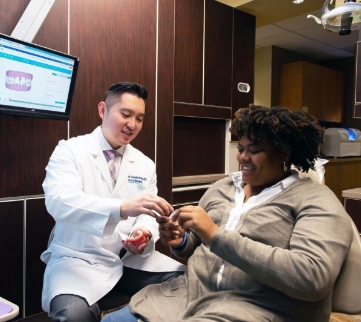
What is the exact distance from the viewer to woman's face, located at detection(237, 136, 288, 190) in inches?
48.8

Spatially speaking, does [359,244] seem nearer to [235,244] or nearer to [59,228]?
[235,244]

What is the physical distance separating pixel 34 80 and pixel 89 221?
2.81ft

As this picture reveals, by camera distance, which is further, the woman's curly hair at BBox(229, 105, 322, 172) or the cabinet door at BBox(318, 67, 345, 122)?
the cabinet door at BBox(318, 67, 345, 122)

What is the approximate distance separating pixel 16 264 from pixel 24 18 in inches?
53.8

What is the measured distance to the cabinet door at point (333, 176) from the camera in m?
4.69

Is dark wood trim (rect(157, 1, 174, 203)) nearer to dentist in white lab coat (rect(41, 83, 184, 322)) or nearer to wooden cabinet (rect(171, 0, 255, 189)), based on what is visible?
wooden cabinet (rect(171, 0, 255, 189))

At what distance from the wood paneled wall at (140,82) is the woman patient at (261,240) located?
0.97 metres

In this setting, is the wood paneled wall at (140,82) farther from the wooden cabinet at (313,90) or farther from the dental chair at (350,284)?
the wooden cabinet at (313,90)

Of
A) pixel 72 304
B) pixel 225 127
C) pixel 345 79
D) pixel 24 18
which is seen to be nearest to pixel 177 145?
pixel 225 127

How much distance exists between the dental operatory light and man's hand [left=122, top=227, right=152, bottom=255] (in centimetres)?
152

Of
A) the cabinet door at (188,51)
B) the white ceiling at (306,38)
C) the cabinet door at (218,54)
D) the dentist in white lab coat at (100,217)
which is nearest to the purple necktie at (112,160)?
the dentist in white lab coat at (100,217)

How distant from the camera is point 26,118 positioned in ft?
6.14

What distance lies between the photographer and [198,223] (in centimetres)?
107

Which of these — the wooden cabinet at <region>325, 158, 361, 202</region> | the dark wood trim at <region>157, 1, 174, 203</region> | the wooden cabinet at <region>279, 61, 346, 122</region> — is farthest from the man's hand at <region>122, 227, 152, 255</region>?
the wooden cabinet at <region>279, 61, 346, 122</region>
